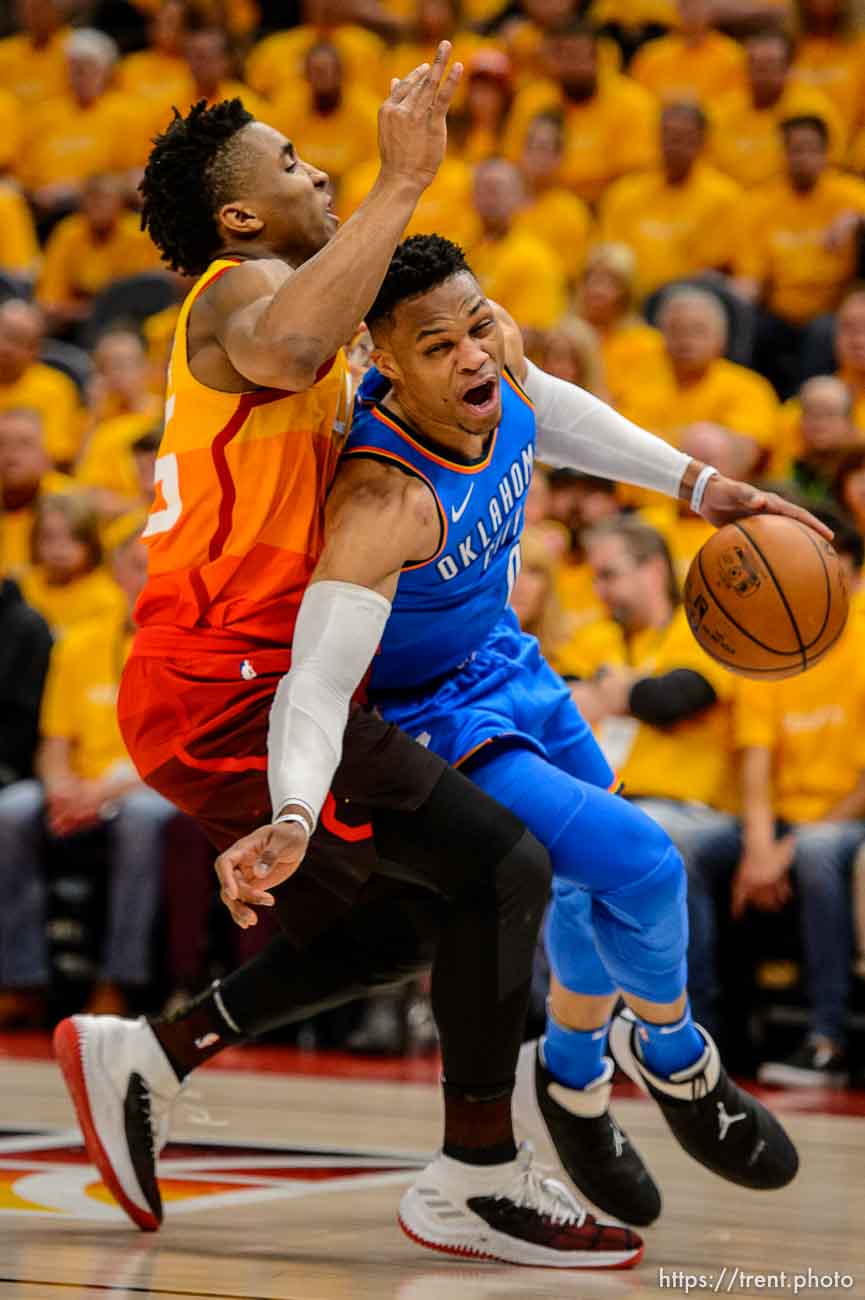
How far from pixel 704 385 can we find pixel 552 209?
6.49 feet

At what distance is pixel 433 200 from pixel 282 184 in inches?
266

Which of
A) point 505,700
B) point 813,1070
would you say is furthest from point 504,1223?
point 813,1070

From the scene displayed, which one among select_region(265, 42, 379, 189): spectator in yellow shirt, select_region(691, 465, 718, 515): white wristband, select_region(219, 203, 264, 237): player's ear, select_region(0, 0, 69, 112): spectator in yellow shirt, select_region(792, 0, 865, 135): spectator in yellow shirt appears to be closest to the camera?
select_region(219, 203, 264, 237): player's ear

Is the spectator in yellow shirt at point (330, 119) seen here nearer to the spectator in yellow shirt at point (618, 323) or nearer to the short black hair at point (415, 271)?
the spectator in yellow shirt at point (618, 323)

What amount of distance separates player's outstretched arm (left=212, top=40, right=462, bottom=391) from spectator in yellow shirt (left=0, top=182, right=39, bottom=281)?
8036mm

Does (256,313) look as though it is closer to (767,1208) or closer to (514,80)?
(767,1208)

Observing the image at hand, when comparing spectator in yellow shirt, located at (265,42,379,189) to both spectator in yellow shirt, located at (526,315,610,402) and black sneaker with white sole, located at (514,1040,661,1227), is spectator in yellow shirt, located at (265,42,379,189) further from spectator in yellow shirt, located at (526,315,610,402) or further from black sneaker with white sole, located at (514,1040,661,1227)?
black sneaker with white sole, located at (514,1040,661,1227)

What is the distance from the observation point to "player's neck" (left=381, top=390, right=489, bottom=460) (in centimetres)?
321

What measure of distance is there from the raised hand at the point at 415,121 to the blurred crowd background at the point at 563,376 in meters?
0.88

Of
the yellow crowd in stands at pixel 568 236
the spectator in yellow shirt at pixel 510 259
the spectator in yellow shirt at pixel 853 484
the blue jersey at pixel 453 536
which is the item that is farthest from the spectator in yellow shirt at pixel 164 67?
the blue jersey at pixel 453 536

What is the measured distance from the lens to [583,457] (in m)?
3.68

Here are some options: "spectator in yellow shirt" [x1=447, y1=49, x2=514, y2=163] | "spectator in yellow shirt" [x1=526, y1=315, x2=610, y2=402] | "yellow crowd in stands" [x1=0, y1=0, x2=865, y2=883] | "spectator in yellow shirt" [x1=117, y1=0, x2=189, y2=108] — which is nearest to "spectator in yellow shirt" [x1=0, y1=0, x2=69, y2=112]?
"yellow crowd in stands" [x1=0, y1=0, x2=865, y2=883]

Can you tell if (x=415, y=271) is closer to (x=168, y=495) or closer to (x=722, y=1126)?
(x=168, y=495)

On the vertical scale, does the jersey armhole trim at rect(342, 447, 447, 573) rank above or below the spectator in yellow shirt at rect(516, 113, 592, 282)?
below
